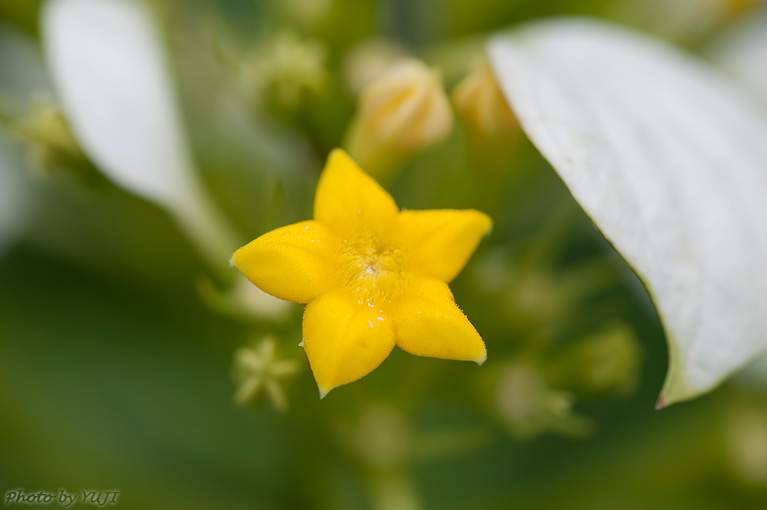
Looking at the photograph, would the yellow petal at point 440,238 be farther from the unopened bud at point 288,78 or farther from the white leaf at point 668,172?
the unopened bud at point 288,78

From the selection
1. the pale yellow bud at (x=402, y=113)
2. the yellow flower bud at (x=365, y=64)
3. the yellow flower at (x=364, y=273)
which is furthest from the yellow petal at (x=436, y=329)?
the yellow flower bud at (x=365, y=64)

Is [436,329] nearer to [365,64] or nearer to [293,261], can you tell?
[293,261]

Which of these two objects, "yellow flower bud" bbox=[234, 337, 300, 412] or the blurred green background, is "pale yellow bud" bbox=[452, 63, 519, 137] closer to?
the blurred green background

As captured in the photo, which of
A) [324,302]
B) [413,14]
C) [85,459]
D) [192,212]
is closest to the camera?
[324,302]

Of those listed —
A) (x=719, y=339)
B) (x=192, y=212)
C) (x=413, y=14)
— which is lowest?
(x=719, y=339)

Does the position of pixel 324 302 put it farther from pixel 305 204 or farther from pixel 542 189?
pixel 542 189

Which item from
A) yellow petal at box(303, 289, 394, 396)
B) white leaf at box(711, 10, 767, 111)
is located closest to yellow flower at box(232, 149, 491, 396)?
yellow petal at box(303, 289, 394, 396)

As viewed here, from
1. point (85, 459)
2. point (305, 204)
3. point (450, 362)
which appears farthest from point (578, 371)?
point (85, 459)
